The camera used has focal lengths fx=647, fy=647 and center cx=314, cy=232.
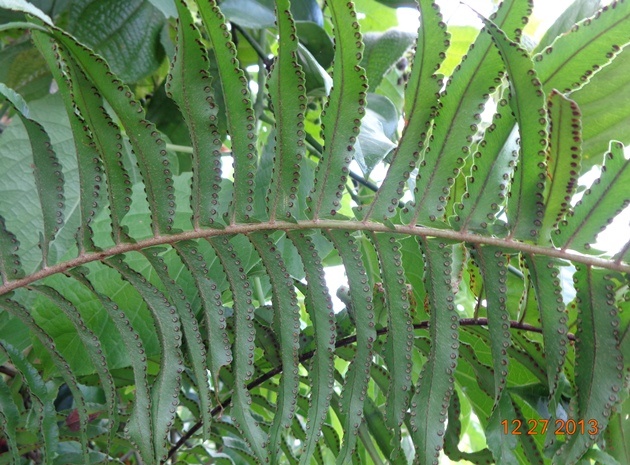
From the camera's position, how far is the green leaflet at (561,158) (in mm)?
610

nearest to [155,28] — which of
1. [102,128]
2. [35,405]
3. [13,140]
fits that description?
[13,140]

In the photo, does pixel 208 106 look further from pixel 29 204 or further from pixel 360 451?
pixel 360 451

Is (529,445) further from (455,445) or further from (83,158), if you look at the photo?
(83,158)

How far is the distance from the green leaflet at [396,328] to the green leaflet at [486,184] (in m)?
0.08

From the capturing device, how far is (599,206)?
0.64 m

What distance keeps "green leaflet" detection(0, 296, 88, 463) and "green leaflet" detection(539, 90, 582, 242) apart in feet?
1.75

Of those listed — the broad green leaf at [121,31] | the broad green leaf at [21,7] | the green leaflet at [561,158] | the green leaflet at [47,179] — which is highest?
the broad green leaf at [121,31]

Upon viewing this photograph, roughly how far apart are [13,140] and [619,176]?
882 mm

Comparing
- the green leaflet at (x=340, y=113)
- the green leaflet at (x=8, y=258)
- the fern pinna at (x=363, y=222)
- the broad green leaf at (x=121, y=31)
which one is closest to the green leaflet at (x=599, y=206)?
the fern pinna at (x=363, y=222)

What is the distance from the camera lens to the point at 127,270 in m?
0.70

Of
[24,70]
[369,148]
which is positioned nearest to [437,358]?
[369,148]

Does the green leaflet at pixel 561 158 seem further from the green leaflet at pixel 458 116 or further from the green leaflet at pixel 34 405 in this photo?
the green leaflet at pixel 34 405

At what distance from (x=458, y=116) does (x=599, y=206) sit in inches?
6.5
